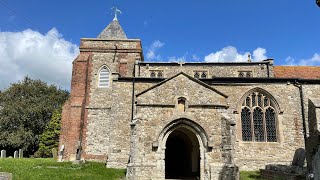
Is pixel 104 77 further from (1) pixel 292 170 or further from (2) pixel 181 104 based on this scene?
(1) pixel 292 170

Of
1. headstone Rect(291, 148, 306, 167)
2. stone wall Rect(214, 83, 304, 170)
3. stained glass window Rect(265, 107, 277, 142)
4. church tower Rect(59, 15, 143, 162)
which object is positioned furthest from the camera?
church tower Rect(59, 15, 143, 162)

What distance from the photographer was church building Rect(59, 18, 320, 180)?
14.8 m

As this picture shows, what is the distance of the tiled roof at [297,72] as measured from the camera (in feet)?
79.5

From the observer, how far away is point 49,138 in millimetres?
39969


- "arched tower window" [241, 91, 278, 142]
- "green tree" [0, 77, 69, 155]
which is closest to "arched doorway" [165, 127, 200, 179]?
"arched tower window" [241, 91, 278, 142]

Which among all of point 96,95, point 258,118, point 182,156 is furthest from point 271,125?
point 96,95

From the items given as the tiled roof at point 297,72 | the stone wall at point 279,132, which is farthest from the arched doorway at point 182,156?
the tiled roof at point 297,72

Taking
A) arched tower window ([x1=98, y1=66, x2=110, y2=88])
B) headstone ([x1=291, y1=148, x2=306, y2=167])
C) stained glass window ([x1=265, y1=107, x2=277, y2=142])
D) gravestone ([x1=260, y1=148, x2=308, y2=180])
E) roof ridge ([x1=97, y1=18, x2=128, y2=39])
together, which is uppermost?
roof ridge ([x1=97, y1=18, x2=128, y2=39])

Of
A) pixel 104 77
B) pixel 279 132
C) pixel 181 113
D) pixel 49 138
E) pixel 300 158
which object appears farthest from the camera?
pixel 49 138

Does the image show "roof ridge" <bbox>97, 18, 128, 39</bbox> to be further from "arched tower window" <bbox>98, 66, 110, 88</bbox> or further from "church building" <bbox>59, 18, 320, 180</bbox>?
"arched tower window" <bbox>98, 66, 110, 88</bbox>

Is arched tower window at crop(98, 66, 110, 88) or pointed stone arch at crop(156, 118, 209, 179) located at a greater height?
arched tower window at crop(98, 66, 110, 88)

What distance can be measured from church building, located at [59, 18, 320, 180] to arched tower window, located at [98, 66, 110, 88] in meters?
0.09

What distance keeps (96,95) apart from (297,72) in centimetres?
1766

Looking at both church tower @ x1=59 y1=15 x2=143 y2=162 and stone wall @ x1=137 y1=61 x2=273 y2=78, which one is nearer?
church tower @ x1=59 y1=15 x2=143 y2=162
